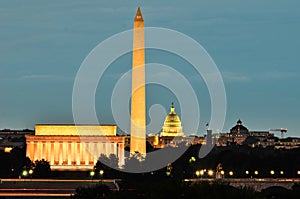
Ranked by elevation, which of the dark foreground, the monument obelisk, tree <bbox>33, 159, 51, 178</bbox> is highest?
the monument obelisk

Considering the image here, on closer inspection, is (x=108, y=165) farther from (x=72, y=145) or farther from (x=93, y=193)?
(x=93, y=193)

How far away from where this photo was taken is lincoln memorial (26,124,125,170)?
576 feet

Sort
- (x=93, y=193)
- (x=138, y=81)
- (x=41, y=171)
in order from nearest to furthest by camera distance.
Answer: (x=93, y=193) → (x=138, y=81) → (x=41, y=171)

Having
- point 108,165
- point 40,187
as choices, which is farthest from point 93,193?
point 108,165

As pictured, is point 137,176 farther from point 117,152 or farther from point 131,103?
point 117,152

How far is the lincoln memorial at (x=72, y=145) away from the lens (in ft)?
576

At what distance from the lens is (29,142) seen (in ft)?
587

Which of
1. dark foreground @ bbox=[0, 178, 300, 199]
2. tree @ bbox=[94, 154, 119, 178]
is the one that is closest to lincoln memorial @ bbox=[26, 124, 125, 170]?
tree @ bbox=[94, 154, 119, 178]

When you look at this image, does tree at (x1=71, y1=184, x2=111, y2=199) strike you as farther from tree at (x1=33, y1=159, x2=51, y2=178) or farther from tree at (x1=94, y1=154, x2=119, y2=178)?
tree at (x1=33, y1=159, x2=51, y2=178)

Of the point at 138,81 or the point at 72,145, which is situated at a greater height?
the point at 72,145

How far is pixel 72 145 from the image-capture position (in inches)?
7008

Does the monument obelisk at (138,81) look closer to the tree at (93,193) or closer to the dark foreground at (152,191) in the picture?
the dark foreground at (152,191)

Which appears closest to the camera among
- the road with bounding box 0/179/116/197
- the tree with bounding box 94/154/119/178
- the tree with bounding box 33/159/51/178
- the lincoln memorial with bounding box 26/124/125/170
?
the road with bounding box 0/179/116/197

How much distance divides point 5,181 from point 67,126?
5725cm
